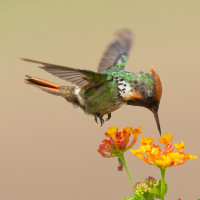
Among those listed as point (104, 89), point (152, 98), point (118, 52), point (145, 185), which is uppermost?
point (118, 52)

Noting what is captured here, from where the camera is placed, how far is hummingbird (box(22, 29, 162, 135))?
172 centimetres

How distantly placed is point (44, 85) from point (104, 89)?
A: 39 centimetres

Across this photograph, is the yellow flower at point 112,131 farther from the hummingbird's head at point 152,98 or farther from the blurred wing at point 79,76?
the blurred wing at point 79,76

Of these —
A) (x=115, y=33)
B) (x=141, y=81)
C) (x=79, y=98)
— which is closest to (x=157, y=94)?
(x=141, y=81)

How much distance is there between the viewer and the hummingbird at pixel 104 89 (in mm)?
1719

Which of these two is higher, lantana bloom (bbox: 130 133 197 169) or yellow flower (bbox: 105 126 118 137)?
yellow flower (bbox: 105 126 118 137)

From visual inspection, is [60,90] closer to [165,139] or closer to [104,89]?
[104,89]

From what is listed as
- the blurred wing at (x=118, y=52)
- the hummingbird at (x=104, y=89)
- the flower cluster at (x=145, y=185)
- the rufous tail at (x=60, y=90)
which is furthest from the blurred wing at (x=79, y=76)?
the flower cluster at (x=145, y=185)

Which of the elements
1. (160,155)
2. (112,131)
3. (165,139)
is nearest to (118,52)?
(112,131)

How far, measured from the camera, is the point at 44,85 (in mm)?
2166

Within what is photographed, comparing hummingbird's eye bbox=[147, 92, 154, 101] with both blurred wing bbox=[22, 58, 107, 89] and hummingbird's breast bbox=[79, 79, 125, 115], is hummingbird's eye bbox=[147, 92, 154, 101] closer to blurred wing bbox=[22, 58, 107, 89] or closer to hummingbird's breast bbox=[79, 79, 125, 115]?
hummingbird's breast bbox=[79, 79, 125, 115]

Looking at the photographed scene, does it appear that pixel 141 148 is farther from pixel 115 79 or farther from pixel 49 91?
pixel 49 91

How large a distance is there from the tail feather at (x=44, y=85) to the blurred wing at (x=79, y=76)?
0.84 ft

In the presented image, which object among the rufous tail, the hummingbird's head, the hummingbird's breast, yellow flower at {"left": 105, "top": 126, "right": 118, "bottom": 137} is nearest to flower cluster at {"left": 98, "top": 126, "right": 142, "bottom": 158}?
yellow flower at {"left": 105, "top": 126, "right": 118, "bottom": 137}
